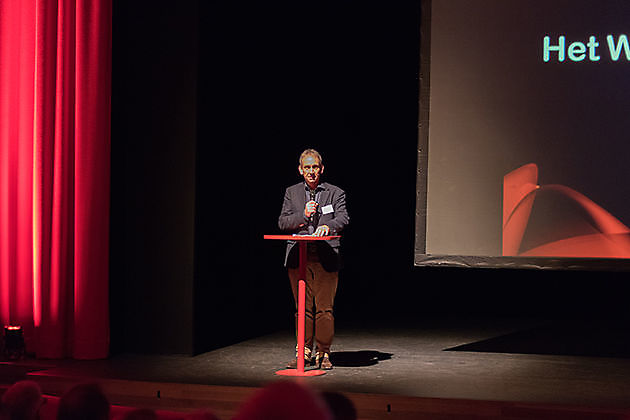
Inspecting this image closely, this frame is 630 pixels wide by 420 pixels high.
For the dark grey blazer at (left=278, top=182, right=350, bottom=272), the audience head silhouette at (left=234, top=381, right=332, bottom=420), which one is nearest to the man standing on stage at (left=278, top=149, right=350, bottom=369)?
the dark grey blazer at (left=278, top=182, right=350, bottom=272)

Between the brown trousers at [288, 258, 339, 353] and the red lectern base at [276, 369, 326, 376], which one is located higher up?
the brown trousers at [288, 258, 339, 353]

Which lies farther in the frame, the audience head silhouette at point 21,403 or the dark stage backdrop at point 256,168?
the dark stage backdrop at point 256,168

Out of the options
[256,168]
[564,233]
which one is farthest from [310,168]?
[256,168]

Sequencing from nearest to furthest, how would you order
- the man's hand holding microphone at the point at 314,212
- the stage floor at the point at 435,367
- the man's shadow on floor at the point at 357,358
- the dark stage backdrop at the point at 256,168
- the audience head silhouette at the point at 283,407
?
the audience head silhouette at the point at 283,407 → the stage floor at the point at 435,367 → the man's hand holding microphone at the point at 314,212 → the man's shadow on floor at the point at 357,358 → the dark stage backdrop at the point at 256,168

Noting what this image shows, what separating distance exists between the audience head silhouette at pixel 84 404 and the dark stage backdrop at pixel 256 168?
436cm

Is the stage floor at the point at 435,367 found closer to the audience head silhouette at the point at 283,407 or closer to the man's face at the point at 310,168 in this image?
the man's face at the point at 310,168

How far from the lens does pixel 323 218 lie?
14.7ft

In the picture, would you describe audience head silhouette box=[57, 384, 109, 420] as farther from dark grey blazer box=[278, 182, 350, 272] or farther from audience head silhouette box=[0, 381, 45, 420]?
dark grey blazer box=[278, 182, 350, 272]

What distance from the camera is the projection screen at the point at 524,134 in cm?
462

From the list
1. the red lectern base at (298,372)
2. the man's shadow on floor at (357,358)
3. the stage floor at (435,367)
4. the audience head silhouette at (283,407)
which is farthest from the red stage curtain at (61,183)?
the audience head silhouette at (283,407)

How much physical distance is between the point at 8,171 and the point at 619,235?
3827mm

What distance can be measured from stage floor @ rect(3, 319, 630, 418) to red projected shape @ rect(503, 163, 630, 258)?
72cm

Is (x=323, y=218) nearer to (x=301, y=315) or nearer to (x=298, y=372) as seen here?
(x=301, y=315)

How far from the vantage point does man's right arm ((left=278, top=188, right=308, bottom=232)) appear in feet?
14.3
